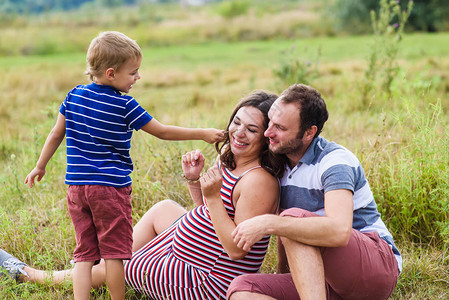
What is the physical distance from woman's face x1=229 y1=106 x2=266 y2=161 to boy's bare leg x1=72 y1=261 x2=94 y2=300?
102cm

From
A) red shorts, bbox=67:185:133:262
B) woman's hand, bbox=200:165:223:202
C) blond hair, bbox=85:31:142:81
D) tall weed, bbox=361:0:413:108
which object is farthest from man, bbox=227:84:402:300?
tall weed, bbox=361:0:413:108

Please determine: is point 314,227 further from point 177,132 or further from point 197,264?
point 177,132

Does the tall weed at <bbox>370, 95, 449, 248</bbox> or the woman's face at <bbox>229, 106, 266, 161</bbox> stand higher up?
the woman's face at <bbox>229, 106, 266, 161</bbox>

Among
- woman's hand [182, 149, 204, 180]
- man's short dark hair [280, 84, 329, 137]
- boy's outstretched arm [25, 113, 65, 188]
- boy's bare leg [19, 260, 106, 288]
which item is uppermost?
man's short dark hair [280, 84, 329, 137]

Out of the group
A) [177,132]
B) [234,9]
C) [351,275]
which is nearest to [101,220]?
[177,132]

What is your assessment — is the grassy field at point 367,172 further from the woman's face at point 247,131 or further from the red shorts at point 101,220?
the woman's face at point 247,131

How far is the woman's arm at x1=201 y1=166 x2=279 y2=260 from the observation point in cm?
276

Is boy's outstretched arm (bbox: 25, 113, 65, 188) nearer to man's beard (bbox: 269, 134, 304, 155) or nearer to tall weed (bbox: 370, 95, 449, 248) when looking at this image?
man's beard (bbox: 269, 134, 304, 155)

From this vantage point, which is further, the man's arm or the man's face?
the man's face

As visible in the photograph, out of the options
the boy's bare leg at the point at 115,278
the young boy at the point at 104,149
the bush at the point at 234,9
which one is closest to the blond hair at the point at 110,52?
the young boy at the point at 104,149

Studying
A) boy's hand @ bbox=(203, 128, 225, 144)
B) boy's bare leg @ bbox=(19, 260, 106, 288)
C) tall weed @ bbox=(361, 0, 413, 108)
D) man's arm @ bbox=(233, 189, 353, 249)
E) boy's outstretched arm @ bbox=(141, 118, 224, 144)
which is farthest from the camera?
tall weed @ bbox=(361, 0, 413, 108)

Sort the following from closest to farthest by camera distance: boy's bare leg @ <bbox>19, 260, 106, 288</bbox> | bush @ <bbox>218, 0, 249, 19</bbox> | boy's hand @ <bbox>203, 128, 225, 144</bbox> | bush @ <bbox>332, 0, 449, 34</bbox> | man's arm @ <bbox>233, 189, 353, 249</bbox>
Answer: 1. man's arm @ <bbox>233, 189, 353, 249</bbox>
2. boy's hand @ <bbox>203, 128, 225, 144</bbox>
3. boy's bare leg @ <bbox>19, 260, 106, 288</bbox>
4. bush @ <bbox>332, 0, 449, 34</bbox>
5. bush @ <bbox>218, 0, 249, 19</bbox>

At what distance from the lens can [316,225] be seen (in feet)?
8.16

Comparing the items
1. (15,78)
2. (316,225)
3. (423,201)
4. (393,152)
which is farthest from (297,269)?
(15,78)
